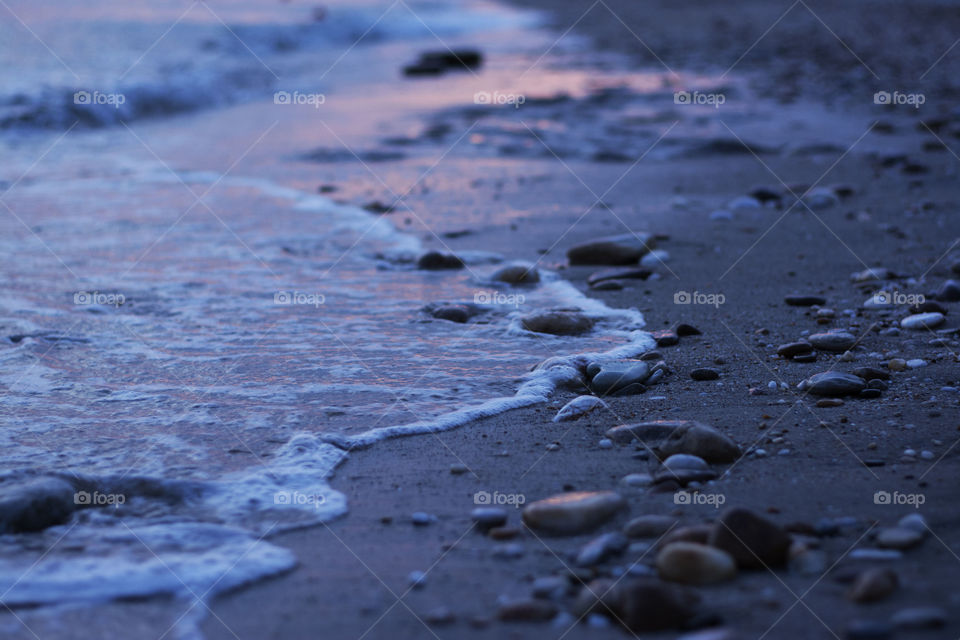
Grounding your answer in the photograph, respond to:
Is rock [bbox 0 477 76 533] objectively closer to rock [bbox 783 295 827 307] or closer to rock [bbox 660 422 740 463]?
rock [bbox 660 422 740 463]

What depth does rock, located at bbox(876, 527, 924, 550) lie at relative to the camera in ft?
6.88

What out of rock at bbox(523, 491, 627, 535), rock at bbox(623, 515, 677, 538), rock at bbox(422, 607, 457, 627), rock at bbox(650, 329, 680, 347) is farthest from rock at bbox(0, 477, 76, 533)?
rock at bbox(650, 329, 680, 347)

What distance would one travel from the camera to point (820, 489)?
2434mm

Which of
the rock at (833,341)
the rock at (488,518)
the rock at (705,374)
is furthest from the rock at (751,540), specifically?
the rock at (833,341)

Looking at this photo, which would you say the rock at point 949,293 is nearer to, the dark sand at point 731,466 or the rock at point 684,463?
the dark sand at point 731,466

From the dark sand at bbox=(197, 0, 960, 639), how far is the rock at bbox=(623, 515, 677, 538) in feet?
0.21

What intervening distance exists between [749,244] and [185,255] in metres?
3.22

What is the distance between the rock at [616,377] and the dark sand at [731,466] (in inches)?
3.3

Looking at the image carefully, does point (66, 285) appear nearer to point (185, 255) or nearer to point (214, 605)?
point (185, 255)

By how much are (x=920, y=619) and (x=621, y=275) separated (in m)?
3.09

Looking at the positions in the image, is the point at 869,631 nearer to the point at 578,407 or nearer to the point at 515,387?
the point at 578,407

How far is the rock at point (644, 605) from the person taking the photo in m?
1.84

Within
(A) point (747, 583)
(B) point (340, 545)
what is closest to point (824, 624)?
(A) point (747, 583)

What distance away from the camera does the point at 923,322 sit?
374cm
